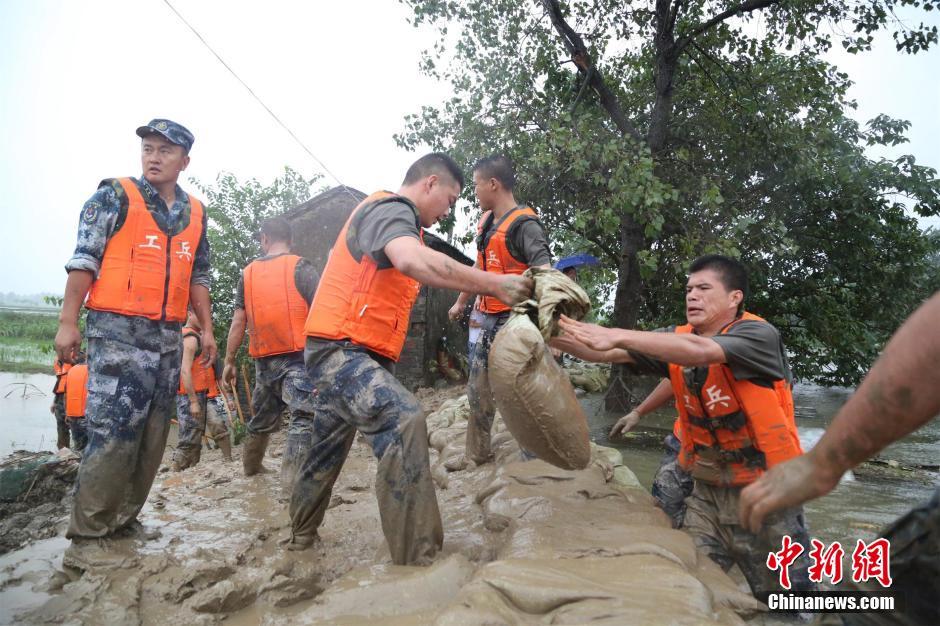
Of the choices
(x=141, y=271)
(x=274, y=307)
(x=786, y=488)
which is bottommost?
(x=786, y=488)

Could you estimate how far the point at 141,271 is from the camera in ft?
9.00

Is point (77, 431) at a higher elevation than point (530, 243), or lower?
lower

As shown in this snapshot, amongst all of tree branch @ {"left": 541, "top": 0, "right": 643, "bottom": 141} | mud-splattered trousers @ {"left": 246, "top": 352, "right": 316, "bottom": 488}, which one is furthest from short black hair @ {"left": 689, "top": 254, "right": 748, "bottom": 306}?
tree branch @ {"left": 541, "top": 0, "right": 643, "bottom": 141}

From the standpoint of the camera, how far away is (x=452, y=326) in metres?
11.2

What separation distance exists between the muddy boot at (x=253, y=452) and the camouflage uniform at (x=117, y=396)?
1485mm

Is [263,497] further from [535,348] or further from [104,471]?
[535,348]

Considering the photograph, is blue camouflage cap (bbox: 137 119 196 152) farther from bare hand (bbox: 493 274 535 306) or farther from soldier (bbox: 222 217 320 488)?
bare hand (bbox: 493 274 535 306)

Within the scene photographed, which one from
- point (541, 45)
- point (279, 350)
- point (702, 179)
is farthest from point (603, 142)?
point (279, 350)

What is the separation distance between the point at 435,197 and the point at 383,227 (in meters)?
0.46

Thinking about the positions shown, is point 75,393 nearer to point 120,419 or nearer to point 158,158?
point 120,419

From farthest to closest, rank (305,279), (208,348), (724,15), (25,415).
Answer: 1. (25,415)
2. (724,15)
3. (305,279)
4. (208,348)

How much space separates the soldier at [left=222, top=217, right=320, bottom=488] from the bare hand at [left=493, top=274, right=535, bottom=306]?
7.17 ft

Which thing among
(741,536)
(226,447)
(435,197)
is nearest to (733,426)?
(741,536)

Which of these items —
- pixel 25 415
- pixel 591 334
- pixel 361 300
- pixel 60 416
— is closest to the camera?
pixel 591 334
